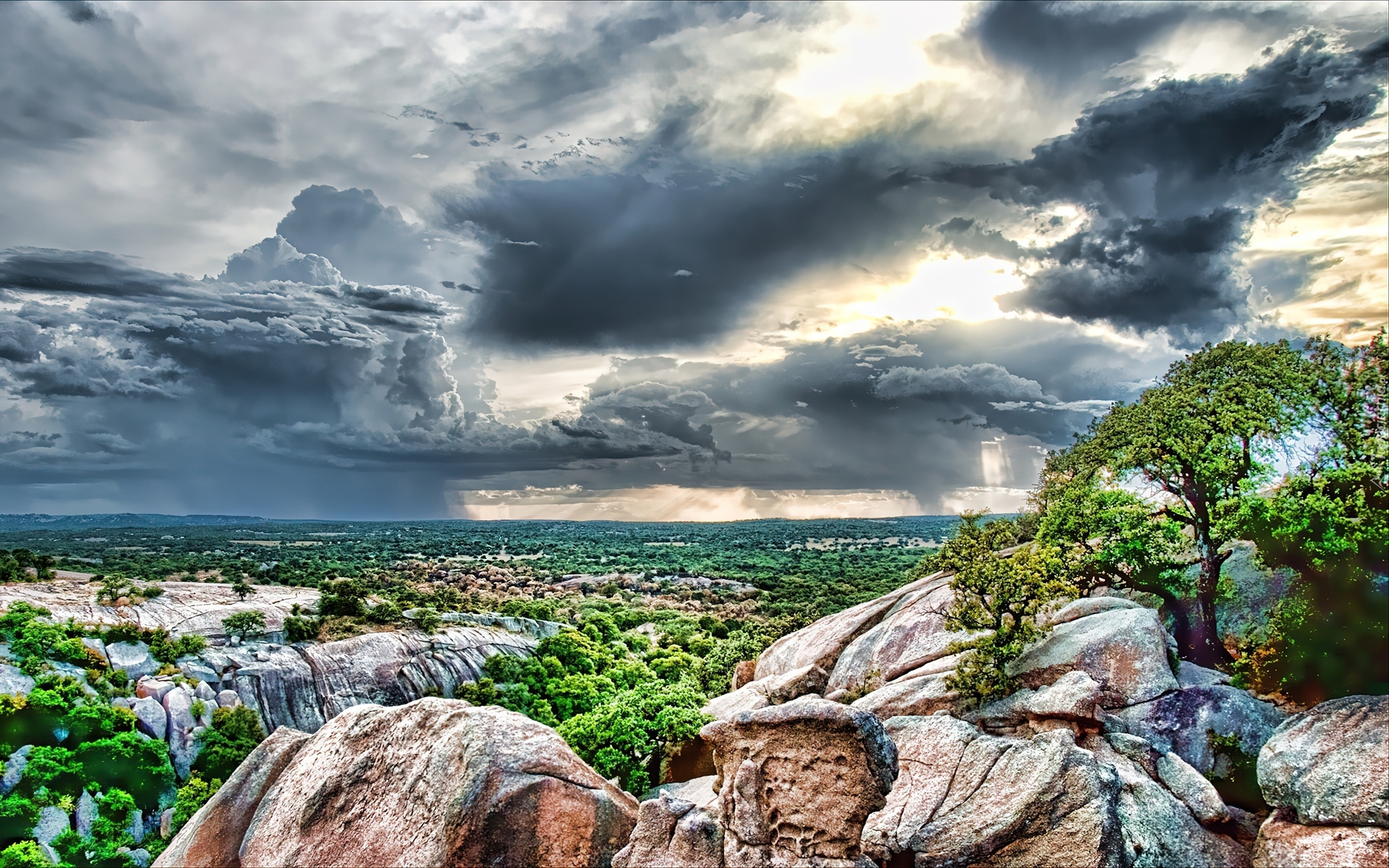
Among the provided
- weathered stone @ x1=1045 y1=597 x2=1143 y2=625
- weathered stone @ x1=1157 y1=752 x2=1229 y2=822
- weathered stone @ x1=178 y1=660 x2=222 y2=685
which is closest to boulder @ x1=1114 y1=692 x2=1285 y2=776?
weathered stone @ x1=1157 y1=752 x2=1229 y2=822

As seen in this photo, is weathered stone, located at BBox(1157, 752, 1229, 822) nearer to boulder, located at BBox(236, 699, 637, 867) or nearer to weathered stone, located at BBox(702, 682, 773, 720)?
boulder, located at BBox(236, 699, 637, 867)

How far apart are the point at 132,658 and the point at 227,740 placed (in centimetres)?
986

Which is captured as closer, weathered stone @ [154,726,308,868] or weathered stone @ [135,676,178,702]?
weathered stone @ [154,726,308,868]

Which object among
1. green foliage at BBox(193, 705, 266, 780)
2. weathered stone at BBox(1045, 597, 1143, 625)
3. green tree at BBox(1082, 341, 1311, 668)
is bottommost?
green foliage at BBox(193, 705, 266, 780)

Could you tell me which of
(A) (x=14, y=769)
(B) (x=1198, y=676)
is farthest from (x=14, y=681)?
(B) (x=1198, y=676)

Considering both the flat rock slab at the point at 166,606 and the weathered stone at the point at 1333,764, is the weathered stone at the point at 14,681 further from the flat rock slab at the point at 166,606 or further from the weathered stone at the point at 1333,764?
the weathered stone at the point at 1333,764

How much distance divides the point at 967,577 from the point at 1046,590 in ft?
10.8

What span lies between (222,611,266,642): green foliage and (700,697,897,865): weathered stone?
4776cm

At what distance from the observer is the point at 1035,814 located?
20281mm

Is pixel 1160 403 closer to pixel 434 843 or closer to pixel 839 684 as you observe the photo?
pixel 839 684

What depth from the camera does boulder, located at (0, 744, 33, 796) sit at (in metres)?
35.2

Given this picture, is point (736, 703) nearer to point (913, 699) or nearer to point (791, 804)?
point (913, 699)

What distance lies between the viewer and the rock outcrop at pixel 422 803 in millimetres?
18938

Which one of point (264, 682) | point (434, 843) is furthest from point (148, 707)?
point (434, 843)
